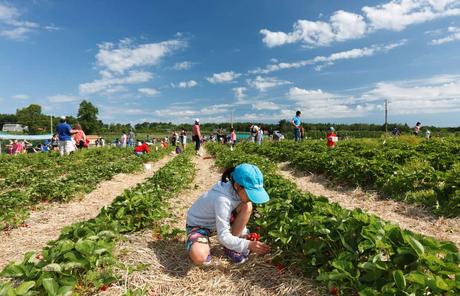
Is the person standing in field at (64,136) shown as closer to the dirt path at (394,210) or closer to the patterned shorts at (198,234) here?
the dirt path at (394,210)

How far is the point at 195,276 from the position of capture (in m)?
3.27

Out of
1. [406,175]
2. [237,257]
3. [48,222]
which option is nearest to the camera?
[237,257]

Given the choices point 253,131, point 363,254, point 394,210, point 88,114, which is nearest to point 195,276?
point 363,254

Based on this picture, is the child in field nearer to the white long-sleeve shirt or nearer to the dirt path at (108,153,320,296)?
the white long-sleeve shirt

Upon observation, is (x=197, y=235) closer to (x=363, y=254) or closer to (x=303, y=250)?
(x=303, y=250)

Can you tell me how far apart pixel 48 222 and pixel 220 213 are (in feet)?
13.5

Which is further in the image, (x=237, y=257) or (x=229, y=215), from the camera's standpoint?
(x=237, y=257)

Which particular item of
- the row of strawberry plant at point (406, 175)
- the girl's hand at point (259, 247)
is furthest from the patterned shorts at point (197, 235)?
the row of strawberry plant at point (406, 175)

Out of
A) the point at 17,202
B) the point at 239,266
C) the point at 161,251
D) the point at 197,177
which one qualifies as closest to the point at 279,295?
the point at 239,266

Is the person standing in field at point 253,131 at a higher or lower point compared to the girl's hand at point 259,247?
higher

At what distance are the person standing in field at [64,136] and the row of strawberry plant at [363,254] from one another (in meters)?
12.9

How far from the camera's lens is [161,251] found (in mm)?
3768

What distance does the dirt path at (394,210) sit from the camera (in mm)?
4945

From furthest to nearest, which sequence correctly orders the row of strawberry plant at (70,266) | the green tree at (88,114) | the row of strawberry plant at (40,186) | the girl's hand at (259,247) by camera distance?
the green tree at (88,114)
the row of strawberry plant at (40,186)
the girl's hand at (259,247)
the row of strawberry plant at (70,266)
